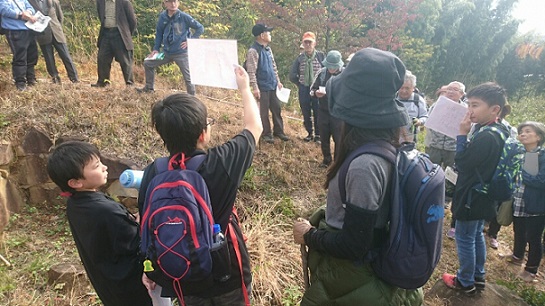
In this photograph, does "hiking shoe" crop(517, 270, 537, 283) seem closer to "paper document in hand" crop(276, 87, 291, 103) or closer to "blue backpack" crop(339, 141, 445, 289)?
Answer: "blue backpack" crop(339, 141, 445, 289)

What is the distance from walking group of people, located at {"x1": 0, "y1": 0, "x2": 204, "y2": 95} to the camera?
4.63 meters

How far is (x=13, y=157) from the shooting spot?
163 inches

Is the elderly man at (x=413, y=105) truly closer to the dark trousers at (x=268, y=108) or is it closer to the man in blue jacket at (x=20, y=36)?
the dark trousers at (x=268, y=108)

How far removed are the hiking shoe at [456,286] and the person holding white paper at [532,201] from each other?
48.1 inches

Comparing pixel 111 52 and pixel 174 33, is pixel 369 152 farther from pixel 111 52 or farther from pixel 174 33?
pixel 111 52

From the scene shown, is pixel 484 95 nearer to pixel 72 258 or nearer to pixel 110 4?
pixel 72 258

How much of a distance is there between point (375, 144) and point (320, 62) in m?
4.44

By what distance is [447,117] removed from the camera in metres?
2.92

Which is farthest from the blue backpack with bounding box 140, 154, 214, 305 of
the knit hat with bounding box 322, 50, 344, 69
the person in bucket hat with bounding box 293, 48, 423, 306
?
the knit hat with bounding box 322, 50, 344, 69

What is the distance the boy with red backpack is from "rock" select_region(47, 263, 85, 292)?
1.85 meters

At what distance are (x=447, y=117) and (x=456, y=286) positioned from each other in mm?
1510

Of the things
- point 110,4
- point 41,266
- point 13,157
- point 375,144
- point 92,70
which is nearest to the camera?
point 375,144

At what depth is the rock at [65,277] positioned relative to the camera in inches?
116

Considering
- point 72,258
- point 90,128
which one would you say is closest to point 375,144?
point 72,258
